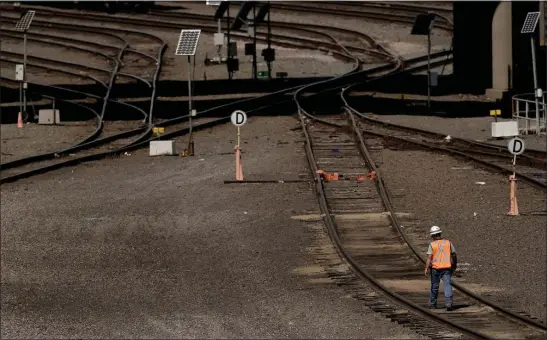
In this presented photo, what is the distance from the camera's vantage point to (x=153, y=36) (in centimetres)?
6319

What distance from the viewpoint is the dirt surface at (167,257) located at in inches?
748

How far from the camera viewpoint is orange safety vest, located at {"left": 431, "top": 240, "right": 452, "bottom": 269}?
19000 millimetres

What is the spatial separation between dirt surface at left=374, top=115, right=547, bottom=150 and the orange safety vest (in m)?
17.3

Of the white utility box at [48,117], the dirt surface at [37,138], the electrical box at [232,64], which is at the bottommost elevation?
the dirt surface at [37,138]

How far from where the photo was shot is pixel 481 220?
1037 inches

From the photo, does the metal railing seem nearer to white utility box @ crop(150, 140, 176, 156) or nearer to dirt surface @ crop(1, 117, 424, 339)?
dirt surface @ crop(1, 117, 424, 339)

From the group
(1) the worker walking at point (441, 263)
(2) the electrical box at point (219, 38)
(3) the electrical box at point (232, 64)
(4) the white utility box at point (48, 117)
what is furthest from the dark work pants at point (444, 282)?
(2) the electrical box at point (219, 38)

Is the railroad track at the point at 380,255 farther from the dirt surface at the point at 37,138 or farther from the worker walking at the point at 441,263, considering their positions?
the dirt surface at the point at 37,138

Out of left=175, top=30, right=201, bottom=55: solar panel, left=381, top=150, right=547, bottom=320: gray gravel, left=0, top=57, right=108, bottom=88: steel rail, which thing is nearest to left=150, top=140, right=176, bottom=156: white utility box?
left=175, top=30, right=201, bottom=55: solar panel

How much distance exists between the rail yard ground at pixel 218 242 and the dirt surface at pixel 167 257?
0.04 m

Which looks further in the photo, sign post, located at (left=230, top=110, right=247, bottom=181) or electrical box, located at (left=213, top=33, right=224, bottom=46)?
electrical box, located at (left=213, top=33, right=224, bottom=46)

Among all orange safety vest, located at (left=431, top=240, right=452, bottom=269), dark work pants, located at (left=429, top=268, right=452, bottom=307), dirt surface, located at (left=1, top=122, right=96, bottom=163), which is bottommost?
dark work pants, located at (left=429, top=268, right=452, bottom=307)

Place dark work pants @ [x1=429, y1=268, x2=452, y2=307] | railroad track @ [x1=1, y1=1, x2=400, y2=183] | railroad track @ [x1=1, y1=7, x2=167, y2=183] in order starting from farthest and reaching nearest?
railroad track @ [x1=1, y1=7, x2=167, y2=183] < railroad track @ [x1=1, y1=1, x2=400, y2=183] < dark work pants @ [x1=429, y1=268, x2=452, y2=307]

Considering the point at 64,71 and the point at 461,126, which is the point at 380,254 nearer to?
the point at 461,126
